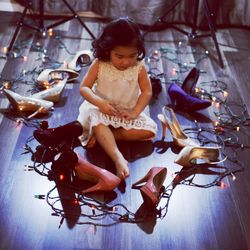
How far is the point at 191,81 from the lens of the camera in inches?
88.8

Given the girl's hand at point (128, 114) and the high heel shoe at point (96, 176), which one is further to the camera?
the girl's hand at point (128, 114)

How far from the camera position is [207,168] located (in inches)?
71.3

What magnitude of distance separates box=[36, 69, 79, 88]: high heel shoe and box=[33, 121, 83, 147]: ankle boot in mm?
476

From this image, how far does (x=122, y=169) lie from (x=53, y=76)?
0.79m

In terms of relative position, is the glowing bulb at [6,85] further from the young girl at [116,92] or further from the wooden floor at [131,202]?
the young girl at [116,92]

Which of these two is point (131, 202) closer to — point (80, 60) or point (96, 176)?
point (96, 176)

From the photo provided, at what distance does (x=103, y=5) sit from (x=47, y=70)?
3.05 ft

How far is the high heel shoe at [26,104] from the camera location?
201 centimetres

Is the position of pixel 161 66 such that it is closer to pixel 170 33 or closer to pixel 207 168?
pixel 170 33

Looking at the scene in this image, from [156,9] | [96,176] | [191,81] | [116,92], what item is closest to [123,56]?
[116,92]

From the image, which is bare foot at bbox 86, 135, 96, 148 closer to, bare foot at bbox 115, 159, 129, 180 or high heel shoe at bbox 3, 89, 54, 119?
bare foot at bbox 115, 159, 129, 180

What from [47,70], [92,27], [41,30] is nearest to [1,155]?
[47,70]

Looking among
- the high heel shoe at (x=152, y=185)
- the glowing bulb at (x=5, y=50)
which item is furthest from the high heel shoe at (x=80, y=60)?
the high heel shoe at (x=152, y=185)

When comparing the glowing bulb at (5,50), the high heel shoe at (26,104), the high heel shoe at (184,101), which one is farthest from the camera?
the glowing bulb at (5,50)
